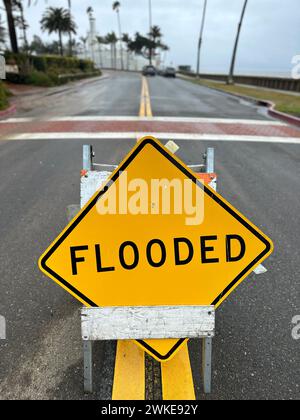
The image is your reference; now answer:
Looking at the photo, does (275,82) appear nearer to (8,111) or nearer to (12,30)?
(12,30)

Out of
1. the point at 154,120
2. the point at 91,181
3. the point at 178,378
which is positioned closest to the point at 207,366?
the point at 178,378

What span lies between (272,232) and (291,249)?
1.23 feet

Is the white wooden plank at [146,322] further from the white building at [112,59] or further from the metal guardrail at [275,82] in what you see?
the white building at [112,59]

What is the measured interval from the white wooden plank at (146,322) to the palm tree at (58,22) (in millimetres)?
70057

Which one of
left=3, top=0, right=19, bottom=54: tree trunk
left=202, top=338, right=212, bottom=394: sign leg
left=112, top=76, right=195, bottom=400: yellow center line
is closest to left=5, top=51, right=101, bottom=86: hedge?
left=3, top=0, right=19, bottom=54: tree trunk

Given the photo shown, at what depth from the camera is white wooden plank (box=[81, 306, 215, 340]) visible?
1.96 m

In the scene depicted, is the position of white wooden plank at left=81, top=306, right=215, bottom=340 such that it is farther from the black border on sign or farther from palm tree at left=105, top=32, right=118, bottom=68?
palm tree at left=105, top=32, right=118, bottom=68

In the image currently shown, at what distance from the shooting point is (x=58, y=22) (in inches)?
2517

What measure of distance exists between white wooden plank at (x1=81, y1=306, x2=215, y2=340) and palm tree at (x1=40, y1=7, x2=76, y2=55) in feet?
230

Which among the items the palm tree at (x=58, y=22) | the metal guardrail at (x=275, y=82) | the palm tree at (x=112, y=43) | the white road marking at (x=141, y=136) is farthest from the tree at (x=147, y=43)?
the white road marking at (x=141, y=136)

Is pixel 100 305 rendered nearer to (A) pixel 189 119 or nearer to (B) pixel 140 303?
(B) pixel 140 303

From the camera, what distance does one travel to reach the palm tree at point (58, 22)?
63.4 metres

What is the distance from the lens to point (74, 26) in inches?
2616
